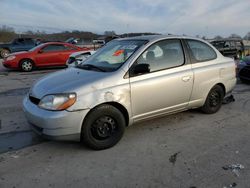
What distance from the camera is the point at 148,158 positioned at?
354 centimetres

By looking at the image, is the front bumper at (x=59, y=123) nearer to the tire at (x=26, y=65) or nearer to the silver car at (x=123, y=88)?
the silver car at (x=123, y=88)

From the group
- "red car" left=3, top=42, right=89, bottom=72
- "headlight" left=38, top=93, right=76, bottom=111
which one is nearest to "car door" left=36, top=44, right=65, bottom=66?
"red car" left=3, top=42, right=89, bottom=72

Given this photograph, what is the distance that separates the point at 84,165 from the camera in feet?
11.1

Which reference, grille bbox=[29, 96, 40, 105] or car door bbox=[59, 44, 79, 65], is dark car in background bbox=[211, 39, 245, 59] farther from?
grille bbox=[29, 96, 40, 105]

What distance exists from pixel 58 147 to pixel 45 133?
0.47 m

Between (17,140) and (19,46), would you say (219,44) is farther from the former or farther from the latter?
(17,140)

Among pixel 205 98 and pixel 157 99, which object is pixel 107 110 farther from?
pixel 205 98

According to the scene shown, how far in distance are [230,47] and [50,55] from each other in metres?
10.6

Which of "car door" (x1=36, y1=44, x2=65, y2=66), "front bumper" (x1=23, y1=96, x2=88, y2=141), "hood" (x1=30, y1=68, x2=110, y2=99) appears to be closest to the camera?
"front bumper" (x1=23, y1=96, x2=88, y2=141)

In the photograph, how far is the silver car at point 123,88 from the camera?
138 inches

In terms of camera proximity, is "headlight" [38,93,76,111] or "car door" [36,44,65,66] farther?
"car door" [36,44,65,66]

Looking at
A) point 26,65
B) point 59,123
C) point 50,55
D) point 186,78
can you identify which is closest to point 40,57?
point 50,55

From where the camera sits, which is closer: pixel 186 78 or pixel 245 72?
pixel 186 78

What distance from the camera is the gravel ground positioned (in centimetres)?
302
